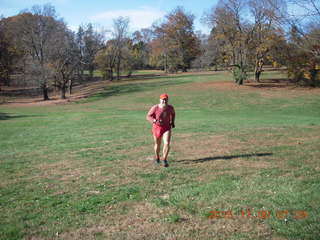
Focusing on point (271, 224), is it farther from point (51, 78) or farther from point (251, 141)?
point (51, 78)

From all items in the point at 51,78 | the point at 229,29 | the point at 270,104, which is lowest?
the point at 270,104

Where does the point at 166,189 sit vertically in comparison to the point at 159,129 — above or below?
below

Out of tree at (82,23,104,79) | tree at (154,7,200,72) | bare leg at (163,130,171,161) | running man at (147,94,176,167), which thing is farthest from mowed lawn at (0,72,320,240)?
tree at (154,7,200,72)

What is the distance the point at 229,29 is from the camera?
4056cm

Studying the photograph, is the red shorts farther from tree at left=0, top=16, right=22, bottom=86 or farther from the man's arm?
tree at left=0, top=16, right=22, bottom=86

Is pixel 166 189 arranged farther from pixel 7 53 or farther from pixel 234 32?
pixel 7 53

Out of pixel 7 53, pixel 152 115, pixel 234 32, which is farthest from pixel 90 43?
pixel 152 115

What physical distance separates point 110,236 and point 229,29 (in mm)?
40511

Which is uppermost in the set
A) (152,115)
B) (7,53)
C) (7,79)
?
(7,53)

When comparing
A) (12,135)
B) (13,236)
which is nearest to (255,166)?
(13,236)

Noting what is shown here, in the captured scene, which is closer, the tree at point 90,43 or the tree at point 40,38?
the tree at point 40,38

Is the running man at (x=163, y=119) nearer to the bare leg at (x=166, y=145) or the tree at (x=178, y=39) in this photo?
the bare leg at (x=166, y=145)

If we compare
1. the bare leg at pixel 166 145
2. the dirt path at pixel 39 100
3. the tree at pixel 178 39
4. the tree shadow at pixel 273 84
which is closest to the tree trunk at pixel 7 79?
the dirt path at pixel 39 100

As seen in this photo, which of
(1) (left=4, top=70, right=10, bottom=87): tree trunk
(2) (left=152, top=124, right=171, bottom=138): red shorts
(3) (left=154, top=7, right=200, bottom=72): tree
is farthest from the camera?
(3) (left=154, top=7, right=200, bottom=72): tree
